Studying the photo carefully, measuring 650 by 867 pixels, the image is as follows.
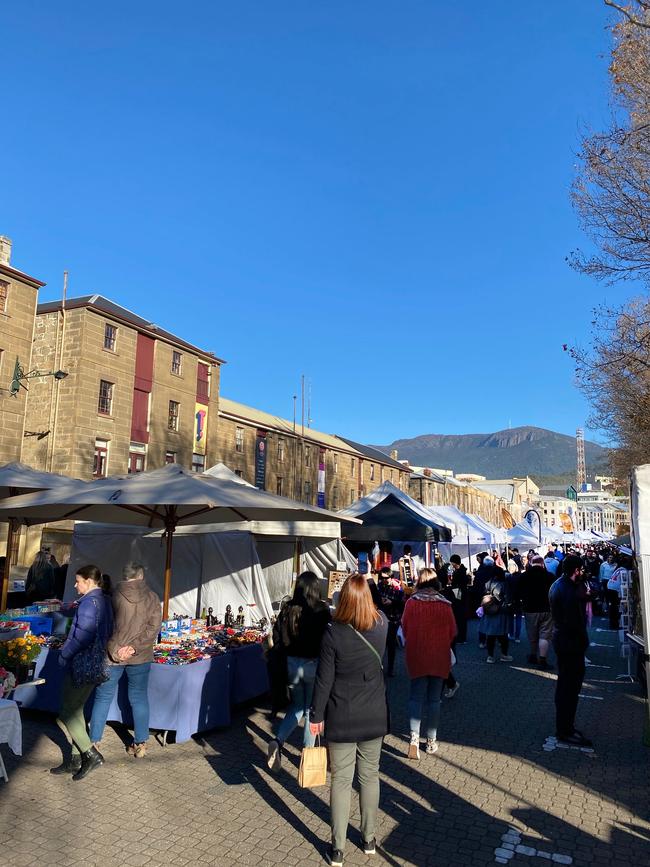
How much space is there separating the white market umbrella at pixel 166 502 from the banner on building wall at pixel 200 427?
24473 millimetres

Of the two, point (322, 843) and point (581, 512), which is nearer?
point (322, 843)

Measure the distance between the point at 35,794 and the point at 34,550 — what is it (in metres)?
25.3

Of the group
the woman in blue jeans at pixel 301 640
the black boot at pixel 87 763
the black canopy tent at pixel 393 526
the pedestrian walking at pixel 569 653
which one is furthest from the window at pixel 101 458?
the pedestrian walking at pixel 569 653

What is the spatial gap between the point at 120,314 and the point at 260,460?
14.6 meters

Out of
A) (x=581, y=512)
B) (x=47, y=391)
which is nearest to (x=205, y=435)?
(x=47, y=391)

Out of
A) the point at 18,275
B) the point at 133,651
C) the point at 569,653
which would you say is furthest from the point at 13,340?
the point at 569,653

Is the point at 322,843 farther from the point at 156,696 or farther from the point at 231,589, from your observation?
the point at 231,589

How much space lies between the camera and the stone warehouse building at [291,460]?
40.5 meters

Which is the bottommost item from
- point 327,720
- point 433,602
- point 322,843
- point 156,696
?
point 322,843

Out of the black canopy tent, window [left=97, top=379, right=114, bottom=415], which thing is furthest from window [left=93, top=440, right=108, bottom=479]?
the black canopy tent

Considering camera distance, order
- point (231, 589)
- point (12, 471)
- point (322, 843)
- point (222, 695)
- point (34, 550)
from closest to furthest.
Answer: point (322, 843) → point (222, 695) → point (12, 471) → point (231, 589) → point (34, 550)

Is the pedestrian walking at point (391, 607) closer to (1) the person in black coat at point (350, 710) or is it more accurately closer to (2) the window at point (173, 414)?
(1) the person in black coat at point (350, 710)

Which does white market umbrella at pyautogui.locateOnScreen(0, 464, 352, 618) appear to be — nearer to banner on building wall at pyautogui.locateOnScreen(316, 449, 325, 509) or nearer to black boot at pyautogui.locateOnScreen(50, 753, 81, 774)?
black boot at pyautogui.locateOnScreen(50, 753, 81, 774)

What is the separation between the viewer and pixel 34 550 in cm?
2773
